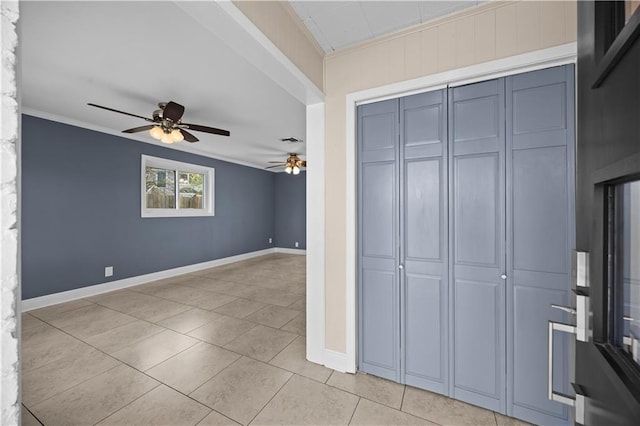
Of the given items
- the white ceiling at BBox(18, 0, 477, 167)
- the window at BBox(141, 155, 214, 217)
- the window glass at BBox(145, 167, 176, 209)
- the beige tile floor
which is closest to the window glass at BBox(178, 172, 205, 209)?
the window at BBox(141, 155, 214, 217)

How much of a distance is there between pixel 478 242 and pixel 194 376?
2.32 meters

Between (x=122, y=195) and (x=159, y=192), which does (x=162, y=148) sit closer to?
(x=159, y=192)

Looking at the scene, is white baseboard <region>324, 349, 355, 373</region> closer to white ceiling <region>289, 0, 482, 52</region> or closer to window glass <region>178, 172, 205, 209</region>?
white ceiling <region>289, 0, 482, 52</region>

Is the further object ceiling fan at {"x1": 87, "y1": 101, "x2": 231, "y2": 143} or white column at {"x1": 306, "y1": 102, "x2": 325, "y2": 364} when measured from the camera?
ceiling fan at {"x1": 87, "y1": 101, "x2": 231, "y2": 143}

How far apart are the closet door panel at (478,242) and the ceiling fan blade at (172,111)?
2765 millimetres

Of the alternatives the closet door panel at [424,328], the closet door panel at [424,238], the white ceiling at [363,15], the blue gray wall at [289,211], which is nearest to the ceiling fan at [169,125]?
the white ceiling at [363,15]

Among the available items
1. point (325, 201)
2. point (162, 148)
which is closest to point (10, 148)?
point (325, 201)

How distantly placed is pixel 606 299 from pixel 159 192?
5996 mm

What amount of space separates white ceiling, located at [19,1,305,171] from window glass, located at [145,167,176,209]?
100 cm

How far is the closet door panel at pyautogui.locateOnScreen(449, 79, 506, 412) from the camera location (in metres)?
1.69

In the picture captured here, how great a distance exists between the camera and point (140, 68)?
8.27ft

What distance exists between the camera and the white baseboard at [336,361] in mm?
2117

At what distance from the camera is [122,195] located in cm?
448

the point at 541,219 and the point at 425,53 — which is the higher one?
the point at 425,53
